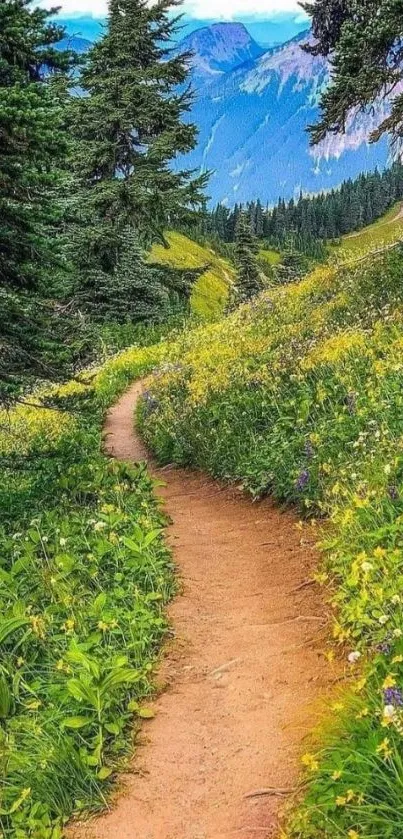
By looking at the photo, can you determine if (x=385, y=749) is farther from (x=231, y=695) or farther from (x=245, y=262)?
(x=245, y=262)

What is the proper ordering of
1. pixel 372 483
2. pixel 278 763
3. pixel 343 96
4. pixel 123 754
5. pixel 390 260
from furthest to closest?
pixel 390 260 < pixel 343 96 < pixel 372 483 < pixel 123 754 < pixel 278 763

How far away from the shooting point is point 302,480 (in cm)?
767

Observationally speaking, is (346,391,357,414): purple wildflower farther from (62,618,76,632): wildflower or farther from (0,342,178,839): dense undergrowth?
(62,618,76,632): wildflower

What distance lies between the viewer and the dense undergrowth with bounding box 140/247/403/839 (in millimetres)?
3445

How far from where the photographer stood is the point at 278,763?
4160 mm

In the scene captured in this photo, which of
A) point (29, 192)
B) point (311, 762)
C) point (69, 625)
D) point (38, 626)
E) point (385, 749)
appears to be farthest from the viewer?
point (29, 192)

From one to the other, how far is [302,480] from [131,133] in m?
28.4

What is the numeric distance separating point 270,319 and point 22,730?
495 inches

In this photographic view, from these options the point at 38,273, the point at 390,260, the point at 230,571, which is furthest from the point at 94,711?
the point at 390,260

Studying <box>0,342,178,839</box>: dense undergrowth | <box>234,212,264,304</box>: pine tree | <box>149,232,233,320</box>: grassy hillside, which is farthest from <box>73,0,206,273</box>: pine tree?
<box>149,232,233,320</box>: grassy hillside

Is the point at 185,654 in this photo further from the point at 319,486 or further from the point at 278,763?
the point at 319,486

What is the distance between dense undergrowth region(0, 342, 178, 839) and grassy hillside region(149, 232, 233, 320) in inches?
3498

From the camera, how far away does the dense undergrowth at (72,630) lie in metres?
4.28

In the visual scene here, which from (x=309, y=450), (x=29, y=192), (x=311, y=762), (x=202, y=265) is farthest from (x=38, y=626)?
(x=202, y=265)
